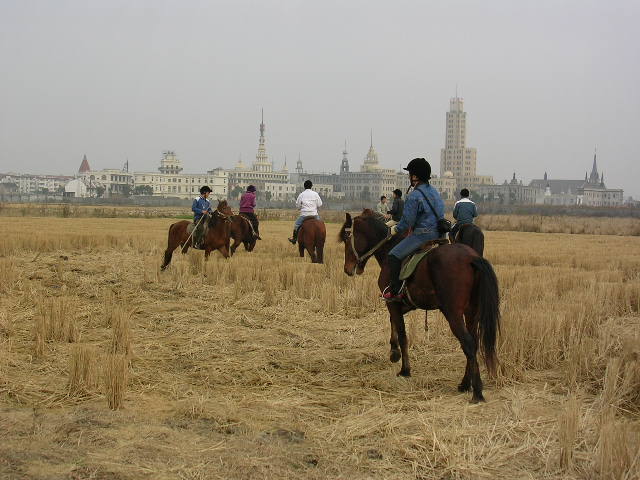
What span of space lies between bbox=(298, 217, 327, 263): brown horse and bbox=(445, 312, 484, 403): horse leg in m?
10.9

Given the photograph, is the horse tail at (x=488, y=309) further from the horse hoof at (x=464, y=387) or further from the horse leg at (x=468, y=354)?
the horse hoof at (x=464, y=387)

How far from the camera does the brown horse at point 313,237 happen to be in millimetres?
18219

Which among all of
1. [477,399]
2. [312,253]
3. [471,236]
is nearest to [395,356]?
[477,399]

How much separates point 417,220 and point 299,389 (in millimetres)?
2168

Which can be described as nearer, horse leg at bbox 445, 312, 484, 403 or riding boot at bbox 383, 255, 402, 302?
horse leg at bbox 445, 312, 484, 403

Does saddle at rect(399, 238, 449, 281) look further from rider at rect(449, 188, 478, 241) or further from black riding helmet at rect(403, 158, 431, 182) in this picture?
rider at rect(449, 188, 478, 241)

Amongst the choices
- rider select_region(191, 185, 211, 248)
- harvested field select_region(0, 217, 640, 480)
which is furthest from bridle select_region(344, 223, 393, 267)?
rider select_region(191, 185, 211, 248)

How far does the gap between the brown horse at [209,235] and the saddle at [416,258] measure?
9105mm

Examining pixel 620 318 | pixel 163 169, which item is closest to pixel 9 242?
pixel 620 318

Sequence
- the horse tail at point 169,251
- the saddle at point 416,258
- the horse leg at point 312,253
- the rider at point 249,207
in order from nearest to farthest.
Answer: the saddle at point 416,258
the horse tail at point 169,251
the horse leg at point 312,253
the rider at point 249,207

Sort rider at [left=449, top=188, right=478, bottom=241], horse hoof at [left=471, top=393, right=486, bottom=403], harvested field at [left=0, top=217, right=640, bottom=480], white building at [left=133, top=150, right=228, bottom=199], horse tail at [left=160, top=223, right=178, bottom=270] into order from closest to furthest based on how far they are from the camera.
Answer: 1. harvested field at [left=0, top=217, right=640, bottom=480]
2. horse hoof at [left=471, top=393, right=486, bottom=403]
3. rider at [left=449, top=188, right=478, bottom=241]
4. horse tail at [left=160, top=223, right=178, bottom=270]
5. white building at [left=133, top=150, right=228, bottom=199]

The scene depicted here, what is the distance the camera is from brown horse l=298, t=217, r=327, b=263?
18.2 meters

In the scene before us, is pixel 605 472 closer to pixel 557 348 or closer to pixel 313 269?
pixel 557 348

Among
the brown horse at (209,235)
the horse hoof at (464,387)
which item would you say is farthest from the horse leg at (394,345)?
the brown horse at (209,235)
